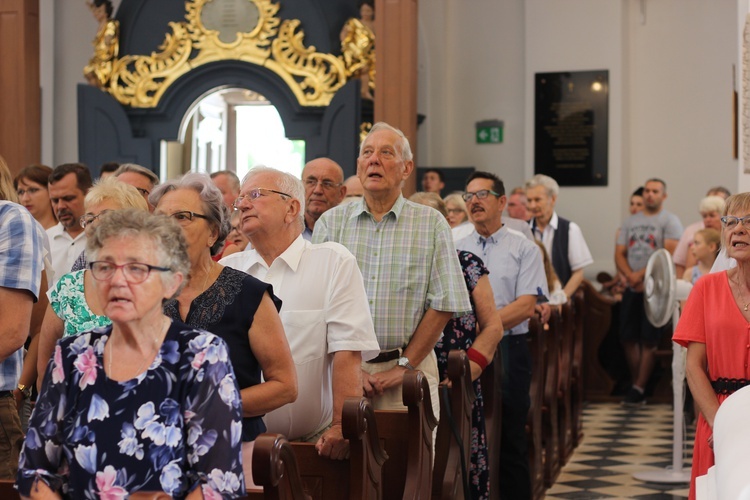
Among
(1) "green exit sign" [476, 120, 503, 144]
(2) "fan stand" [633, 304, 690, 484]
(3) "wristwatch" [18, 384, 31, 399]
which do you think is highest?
(1) "green exit sign" [476, 120, 503, 144]

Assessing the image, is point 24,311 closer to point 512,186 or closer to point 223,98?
point 512,186

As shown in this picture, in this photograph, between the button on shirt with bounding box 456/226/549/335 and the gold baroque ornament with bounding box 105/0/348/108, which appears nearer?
the button on shirt with bounding box 456/226/549/335

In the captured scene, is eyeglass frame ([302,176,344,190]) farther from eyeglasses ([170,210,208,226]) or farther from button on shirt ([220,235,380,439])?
eyeglasses ([170,210,208,226])

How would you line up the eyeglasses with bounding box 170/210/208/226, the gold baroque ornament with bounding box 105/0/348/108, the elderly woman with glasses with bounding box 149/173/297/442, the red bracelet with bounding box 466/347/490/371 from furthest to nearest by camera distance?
1. the gold baroque ornament with bounding box 105/0/348/108
2. the red bracelet with bounding box 466/347/490/371
3. the eyeglasses with bounding box 170/210/208/226
4. the elderly woman with glasses with bounding box 149/173/297/442

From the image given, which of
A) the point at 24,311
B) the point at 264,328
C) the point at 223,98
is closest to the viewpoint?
the point at 264,328

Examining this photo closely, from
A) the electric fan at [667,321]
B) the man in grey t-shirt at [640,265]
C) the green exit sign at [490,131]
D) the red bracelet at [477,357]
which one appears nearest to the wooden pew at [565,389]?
the electric fan at [667,321]

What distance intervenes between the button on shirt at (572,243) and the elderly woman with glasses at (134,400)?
23.9 feet

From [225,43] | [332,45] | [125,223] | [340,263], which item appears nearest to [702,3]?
[332,45]

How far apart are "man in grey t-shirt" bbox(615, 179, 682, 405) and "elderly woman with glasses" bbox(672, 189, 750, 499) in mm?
6705

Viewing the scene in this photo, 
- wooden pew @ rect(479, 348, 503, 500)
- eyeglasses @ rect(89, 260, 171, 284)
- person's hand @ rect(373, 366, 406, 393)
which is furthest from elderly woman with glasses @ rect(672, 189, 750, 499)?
eyeglasses @ rect(89, 260, 171, 284)

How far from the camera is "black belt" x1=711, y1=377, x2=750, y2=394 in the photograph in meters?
3.98

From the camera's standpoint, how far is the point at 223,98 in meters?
17.5

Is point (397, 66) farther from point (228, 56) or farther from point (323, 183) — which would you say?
point (323, 183)

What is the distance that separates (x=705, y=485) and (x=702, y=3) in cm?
1197
